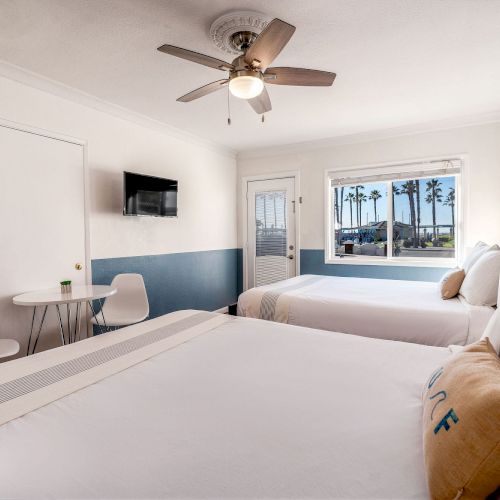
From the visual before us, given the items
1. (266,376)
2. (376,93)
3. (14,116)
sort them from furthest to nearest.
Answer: (376,93) → (14,116) → (266,376)

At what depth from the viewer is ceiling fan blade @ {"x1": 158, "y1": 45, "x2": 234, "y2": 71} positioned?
1.75m

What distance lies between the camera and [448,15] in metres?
1.95

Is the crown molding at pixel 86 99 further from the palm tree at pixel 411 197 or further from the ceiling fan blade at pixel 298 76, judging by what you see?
the palm tree at pixel 411 197

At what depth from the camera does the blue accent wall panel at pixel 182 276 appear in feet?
11.3

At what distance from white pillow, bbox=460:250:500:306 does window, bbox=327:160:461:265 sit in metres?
1.57

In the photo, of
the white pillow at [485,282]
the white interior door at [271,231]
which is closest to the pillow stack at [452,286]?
the white pillow at [485,282]

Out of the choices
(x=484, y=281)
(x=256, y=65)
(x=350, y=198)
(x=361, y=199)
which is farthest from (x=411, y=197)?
(x=256, y=65)

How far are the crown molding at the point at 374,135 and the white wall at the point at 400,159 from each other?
0.02 m

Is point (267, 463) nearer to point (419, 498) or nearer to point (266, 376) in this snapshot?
point (419, 498)

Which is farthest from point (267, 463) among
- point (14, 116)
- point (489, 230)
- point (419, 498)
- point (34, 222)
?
point (489, 230)

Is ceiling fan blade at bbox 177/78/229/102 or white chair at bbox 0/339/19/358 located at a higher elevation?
ceiling fan blade at bbox 177/78/229/102

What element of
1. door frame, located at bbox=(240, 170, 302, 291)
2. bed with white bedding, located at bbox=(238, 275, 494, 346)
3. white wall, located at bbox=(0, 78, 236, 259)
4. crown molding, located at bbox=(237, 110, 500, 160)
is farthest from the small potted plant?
crown molding, located at bbox=(237, 110, 500, 160)

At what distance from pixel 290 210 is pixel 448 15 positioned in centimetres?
300

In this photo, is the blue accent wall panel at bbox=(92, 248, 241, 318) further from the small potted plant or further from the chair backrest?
the small potted plant
